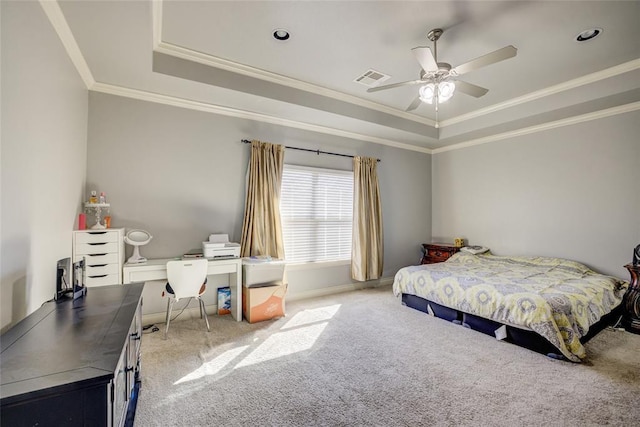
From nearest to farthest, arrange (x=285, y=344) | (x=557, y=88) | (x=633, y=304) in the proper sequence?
1. (x=285, y=344)
2. (x=633, y=304)
3. (x=557, y=88)

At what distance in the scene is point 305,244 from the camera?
432 centimetres

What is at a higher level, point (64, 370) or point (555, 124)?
point (555, 124)

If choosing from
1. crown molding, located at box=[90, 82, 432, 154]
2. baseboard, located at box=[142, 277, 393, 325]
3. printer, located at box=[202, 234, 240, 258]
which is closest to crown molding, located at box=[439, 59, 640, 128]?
crown molding, located at box=[90, 82, 432, 154]

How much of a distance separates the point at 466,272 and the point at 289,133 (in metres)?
3.07

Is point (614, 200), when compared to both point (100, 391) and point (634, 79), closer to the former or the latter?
point (634, 79)

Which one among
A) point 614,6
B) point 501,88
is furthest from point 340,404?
point 501,88

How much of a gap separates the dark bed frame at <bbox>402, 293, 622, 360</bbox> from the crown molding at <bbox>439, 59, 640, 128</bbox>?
8.55ft

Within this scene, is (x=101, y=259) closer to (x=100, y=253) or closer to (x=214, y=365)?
(x=100, y=253)

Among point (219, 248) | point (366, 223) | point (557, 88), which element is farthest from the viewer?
point (366, 223)

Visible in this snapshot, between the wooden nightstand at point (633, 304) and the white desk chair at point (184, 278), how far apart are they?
15.1 feet

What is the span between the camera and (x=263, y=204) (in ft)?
12.5

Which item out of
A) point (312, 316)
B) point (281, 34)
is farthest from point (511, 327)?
point (281, 34)

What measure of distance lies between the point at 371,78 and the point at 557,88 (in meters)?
2.34

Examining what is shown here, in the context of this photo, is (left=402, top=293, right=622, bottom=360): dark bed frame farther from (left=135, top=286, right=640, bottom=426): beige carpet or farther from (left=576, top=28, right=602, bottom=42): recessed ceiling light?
(left=576, top=28, right=602, bottom=42): recessed ceiling light
